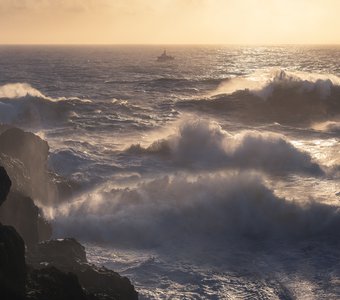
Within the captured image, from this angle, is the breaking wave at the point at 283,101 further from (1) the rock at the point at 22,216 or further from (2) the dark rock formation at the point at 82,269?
(2) the dark rock formation at the point at 82,269

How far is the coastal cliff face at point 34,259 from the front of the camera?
7469 mm

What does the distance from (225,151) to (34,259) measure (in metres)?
15.0

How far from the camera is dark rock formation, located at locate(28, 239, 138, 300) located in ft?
30.8

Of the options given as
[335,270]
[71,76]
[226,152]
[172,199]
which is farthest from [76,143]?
[71,76]

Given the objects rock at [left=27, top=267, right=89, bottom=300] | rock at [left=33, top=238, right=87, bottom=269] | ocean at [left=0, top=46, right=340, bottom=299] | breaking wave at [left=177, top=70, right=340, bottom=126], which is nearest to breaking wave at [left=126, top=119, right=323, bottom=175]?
ocean at [left=0, top=46, right=340, bottom=299]

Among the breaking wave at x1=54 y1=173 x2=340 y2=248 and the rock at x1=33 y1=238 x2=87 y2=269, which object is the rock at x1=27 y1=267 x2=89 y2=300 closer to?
the rock at x1=33 y1=238 x2=87 y2=269

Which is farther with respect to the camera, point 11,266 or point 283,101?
point 283,101

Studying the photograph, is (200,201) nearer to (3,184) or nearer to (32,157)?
(32,157)

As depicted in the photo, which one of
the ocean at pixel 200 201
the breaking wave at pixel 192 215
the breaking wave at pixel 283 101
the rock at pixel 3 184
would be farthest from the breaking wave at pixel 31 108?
the rock at pixel 3 184

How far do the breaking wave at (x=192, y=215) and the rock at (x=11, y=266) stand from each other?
23.1ft

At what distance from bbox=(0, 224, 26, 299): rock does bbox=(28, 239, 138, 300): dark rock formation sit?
1.62 metres

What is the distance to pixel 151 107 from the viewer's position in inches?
1591

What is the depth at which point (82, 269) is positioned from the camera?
979 cm

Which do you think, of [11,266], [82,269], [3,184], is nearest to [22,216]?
[82,269]
